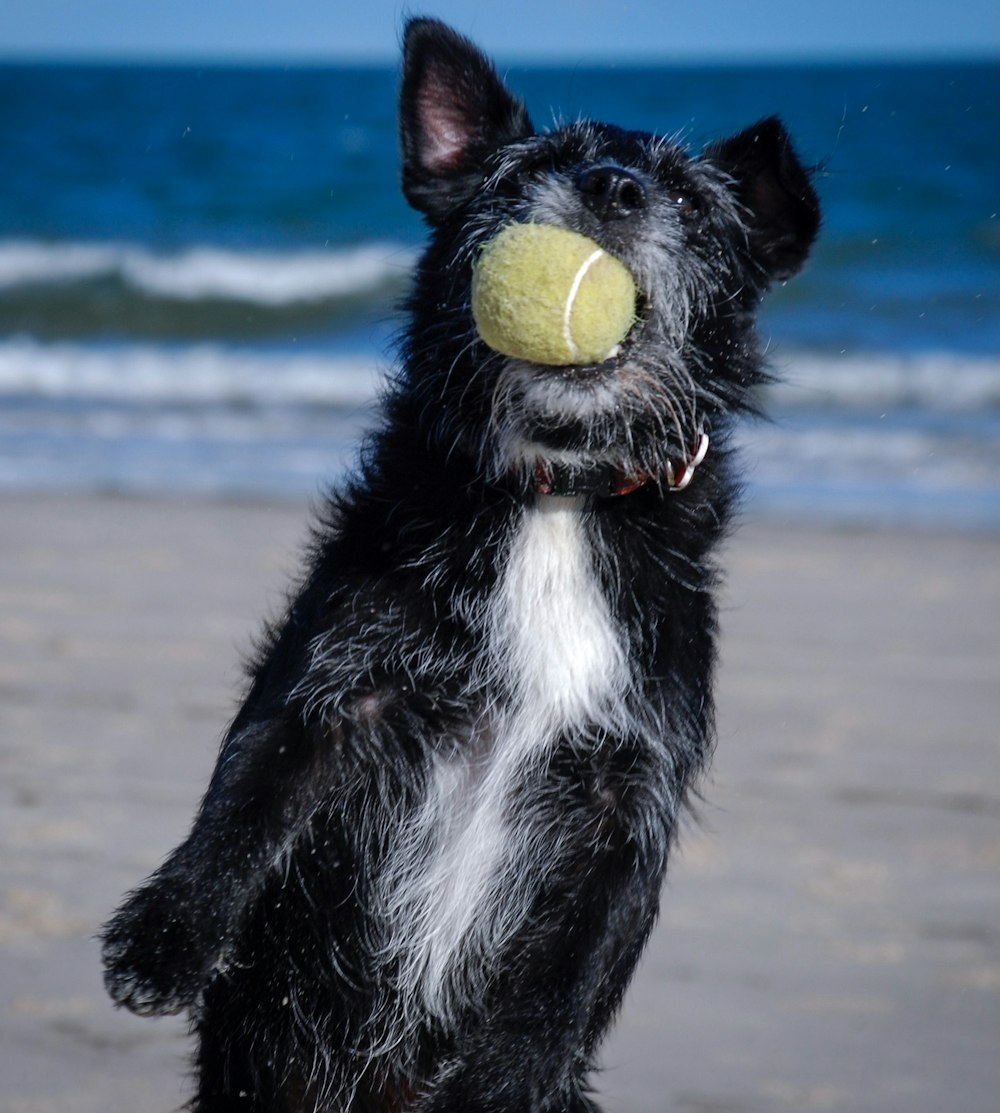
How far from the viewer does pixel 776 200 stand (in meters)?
3.13

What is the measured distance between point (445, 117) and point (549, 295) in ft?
2.10

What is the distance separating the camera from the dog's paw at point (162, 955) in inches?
106

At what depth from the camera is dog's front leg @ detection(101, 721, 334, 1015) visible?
2.70 metres

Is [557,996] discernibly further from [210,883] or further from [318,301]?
[318,301]

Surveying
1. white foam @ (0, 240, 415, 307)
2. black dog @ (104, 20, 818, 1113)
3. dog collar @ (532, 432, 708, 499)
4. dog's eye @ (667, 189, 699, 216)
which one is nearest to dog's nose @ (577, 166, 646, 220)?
black dog @ (104, 20, 818, 1113)

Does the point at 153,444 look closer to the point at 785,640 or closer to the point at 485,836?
the point at 785,640

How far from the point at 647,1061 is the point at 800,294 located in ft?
44.8

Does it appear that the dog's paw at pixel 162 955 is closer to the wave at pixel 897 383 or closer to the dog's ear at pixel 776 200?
the dog's ear at pixel 776 200

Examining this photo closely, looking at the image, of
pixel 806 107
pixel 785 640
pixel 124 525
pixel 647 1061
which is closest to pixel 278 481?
pixel 124 525

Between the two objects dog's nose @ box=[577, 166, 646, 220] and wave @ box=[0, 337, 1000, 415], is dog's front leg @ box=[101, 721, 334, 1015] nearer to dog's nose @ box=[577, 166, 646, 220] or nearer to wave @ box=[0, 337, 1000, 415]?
dog's nose @ box=[577, 166, 646, 220]

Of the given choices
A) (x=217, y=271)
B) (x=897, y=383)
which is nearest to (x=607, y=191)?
(x=897, y=383)

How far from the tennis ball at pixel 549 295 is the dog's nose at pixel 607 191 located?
8 centimetres

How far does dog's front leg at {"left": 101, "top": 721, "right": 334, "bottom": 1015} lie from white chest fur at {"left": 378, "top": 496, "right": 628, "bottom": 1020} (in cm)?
25

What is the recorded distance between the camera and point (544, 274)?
8.95 ft
